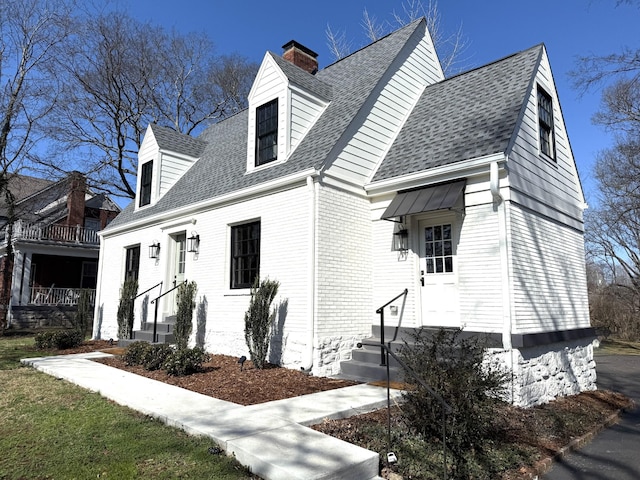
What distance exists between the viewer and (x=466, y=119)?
8711mm

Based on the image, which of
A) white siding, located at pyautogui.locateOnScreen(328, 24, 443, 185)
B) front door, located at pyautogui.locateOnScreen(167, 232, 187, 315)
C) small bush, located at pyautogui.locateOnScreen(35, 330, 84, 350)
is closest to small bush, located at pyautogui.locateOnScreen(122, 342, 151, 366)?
front door, located at pyautogui.locateOnScreen(167, 232, 187, 315)

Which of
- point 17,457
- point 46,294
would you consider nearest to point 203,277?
point 17,457

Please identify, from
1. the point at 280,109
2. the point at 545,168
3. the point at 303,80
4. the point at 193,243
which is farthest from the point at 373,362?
Result: the point at 303,80

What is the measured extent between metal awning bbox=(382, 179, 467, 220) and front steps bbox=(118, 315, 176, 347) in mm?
6605

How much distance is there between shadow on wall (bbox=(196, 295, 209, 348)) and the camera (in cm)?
1029

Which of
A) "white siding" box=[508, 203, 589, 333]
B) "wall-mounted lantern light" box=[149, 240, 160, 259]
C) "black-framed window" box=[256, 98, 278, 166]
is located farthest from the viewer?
"wall-mounted lantern light" box=[149, 240, 160, 259]

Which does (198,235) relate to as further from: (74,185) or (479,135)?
(74,185)

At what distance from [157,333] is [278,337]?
4556 mm

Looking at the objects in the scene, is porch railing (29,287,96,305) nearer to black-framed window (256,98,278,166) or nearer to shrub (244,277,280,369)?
black-framed window (256,98,278,166)

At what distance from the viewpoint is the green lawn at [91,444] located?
11.9 ft

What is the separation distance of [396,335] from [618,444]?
12.2ft

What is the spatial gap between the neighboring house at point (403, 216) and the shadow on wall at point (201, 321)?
0.16 feet

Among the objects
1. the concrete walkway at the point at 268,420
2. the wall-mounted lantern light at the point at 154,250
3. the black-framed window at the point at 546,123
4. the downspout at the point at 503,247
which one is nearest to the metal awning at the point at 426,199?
the downspout at the point at 503,247

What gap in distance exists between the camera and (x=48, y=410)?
5.47 m
